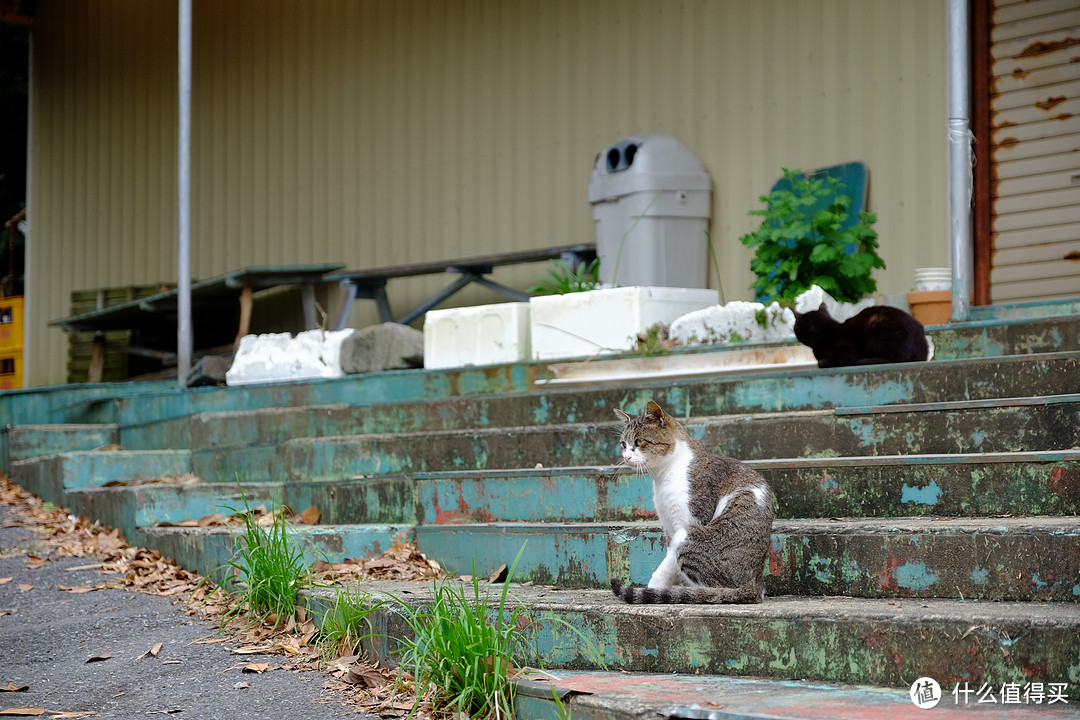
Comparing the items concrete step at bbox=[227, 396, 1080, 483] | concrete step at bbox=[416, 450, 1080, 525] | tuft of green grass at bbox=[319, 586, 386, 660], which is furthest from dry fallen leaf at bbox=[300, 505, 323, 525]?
tuft of green grass at bbox=[319, 586, 386, 660]

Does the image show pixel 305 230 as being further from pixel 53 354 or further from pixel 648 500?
pixel 648 500

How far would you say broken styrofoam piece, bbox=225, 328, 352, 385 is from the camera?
21.4ft

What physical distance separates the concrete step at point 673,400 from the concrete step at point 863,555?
0.93 m

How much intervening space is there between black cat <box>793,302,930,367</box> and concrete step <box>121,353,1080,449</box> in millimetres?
230

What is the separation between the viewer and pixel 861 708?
7.29 feet

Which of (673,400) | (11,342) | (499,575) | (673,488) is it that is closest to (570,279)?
(673,400)

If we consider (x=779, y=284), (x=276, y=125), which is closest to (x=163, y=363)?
(x=276, y=125)

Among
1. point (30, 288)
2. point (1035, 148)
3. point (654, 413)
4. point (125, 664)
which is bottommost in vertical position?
point (125, 664)

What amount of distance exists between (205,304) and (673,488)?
708 cm

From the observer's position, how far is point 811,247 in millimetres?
5707

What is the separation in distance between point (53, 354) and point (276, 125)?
365 centimetres

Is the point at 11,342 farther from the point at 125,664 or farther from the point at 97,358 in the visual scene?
the point at 125,664
